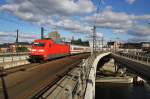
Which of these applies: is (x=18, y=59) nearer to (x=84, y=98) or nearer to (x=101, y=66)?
(x=84, y=98)

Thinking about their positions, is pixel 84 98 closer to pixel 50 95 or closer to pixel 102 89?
pixel 50 95

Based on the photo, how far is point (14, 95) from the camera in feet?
43.3

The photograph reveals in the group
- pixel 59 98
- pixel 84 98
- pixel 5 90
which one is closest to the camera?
pixel 84 98

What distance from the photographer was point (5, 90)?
48.5ft

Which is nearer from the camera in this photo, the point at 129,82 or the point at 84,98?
the point at 84,98

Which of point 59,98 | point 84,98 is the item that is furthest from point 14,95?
point 84,98

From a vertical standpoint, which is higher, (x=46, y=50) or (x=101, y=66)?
(x=46, y=50)

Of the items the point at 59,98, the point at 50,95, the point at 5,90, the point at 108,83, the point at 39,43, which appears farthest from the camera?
the point at 108,83

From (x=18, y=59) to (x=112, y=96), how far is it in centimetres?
1912

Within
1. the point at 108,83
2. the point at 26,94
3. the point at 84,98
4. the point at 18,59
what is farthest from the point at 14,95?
the point at 108,83

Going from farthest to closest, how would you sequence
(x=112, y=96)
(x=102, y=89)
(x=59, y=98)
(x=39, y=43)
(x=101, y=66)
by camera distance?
(x=101, y=66), (x=102, y=89), (x=112, y=96), (x=39, y=43), (x=59, y=98)

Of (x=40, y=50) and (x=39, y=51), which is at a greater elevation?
(x=40, y=50)

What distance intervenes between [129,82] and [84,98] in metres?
54.9

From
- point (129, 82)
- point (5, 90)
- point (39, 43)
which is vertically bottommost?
point (129, 82)
